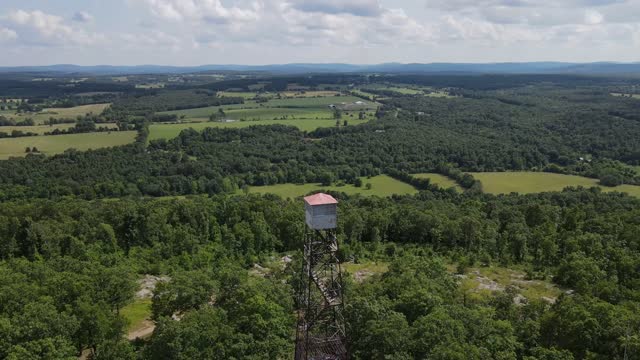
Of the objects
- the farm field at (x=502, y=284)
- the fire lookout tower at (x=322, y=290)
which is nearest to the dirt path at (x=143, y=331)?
the fire lookout tower at (x=322, y=290)

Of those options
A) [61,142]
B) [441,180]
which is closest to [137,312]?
[441,180]

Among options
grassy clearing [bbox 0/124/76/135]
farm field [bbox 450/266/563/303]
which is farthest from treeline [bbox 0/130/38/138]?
farm field [bbox 450/266/563/303]

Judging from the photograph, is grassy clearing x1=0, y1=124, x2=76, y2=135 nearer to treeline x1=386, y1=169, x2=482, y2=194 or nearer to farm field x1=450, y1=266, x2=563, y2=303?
treeline x1=386, y1=169, x2=482, y2=194

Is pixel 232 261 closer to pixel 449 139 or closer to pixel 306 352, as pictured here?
pixel 306 352

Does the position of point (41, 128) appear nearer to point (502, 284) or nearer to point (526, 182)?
point (526, 182)

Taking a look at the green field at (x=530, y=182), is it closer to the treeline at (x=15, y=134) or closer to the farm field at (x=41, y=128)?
the farm field at (x=41, y=128)

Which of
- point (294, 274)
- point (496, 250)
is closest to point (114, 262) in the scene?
point (294, 274)
